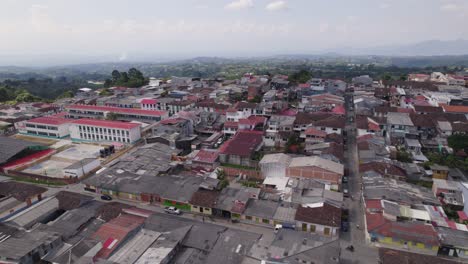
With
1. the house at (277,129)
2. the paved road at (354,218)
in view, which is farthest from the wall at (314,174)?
the house at (277,129)

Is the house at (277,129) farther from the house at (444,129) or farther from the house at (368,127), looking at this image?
the house at (444,129)

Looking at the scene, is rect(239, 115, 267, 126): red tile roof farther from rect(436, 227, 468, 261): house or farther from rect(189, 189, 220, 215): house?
rect(436, 227, 468, 261): house


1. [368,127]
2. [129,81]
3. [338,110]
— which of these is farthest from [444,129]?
[129,81]

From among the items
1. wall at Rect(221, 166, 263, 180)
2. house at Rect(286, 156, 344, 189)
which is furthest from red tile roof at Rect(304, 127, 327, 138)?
wall at Rect(221, 166, 263, 180)

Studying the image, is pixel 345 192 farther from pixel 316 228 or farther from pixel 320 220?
pixel 316 228

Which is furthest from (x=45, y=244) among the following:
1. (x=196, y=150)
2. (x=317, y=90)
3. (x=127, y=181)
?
(x=317, y=90)

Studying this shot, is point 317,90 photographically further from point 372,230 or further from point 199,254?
point 199,254

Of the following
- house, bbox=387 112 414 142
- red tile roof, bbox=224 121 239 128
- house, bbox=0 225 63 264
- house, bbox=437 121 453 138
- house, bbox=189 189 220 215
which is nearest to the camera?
house, bbox=0 225 63 264
